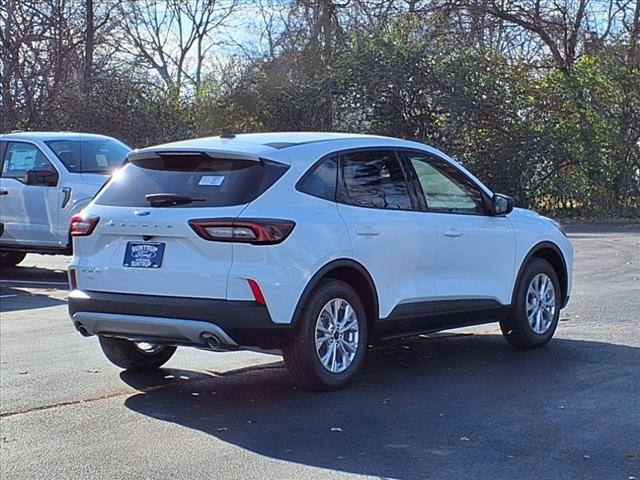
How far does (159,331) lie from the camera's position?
6.81 m

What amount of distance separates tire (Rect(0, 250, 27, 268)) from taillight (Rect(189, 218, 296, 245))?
31.9ft

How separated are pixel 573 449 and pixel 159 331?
8.80ft

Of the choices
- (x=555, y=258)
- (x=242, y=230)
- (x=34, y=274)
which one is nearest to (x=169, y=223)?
(x=242, y=230)

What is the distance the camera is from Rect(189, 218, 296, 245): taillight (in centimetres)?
668

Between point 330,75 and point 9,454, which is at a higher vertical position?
point 330,75

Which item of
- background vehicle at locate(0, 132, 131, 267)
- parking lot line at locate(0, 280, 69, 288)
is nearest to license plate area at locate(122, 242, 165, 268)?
parking lot line at locate(0, 280, 69, 288)

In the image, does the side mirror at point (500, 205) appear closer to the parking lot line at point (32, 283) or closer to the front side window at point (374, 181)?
the front side window at point (374, 181)

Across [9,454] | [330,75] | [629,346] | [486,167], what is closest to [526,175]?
[486,167]

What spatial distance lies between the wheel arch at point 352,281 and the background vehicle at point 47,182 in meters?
7.41

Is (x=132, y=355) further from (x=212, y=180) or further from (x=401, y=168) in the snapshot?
(x=401, y=168)

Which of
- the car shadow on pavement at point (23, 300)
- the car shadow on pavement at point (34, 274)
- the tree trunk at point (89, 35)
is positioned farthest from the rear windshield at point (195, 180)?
the tree trunk at point (89, 35)

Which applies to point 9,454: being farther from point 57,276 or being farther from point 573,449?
point 57,276

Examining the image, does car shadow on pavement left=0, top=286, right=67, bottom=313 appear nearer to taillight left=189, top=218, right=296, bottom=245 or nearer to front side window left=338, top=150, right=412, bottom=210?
front side window left=338, top=150, right=412, bottom=210

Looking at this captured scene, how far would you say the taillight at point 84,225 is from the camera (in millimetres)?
7199
